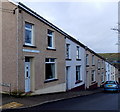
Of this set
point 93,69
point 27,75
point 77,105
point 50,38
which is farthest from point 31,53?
point 93,69

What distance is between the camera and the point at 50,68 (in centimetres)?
1736

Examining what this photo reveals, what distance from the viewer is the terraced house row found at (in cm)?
1291

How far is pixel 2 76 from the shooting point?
1323 centimetres

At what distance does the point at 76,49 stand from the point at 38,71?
10.2 meters

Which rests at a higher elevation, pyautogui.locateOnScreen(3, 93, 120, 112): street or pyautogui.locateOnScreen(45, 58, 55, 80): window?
pyautogui.locateOnScreen(45, 58, 55, 80): window

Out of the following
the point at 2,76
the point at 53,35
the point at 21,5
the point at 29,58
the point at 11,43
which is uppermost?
the point at 21,5

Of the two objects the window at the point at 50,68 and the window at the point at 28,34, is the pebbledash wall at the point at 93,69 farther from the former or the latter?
the window at the point at 28,34

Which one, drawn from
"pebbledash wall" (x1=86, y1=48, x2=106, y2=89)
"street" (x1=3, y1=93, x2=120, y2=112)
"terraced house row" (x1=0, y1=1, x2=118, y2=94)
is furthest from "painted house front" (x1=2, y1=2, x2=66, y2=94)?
"pebbledash wall" (x1=86, y1=48, x2=106, y2=89)

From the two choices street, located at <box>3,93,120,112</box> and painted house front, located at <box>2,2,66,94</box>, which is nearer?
street, located at <box>3,93,120,112</box>

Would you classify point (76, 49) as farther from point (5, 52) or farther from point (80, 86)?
point (5, 52)

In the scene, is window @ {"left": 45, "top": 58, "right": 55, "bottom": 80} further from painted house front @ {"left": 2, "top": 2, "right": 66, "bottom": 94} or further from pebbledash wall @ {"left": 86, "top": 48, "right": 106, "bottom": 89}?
pebbledash wall @ {"left": 86, "top": 48, "right": 106, "bottom": 89}

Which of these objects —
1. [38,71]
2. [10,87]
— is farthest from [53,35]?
[10,87]

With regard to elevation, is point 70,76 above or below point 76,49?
below

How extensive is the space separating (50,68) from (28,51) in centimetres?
399
